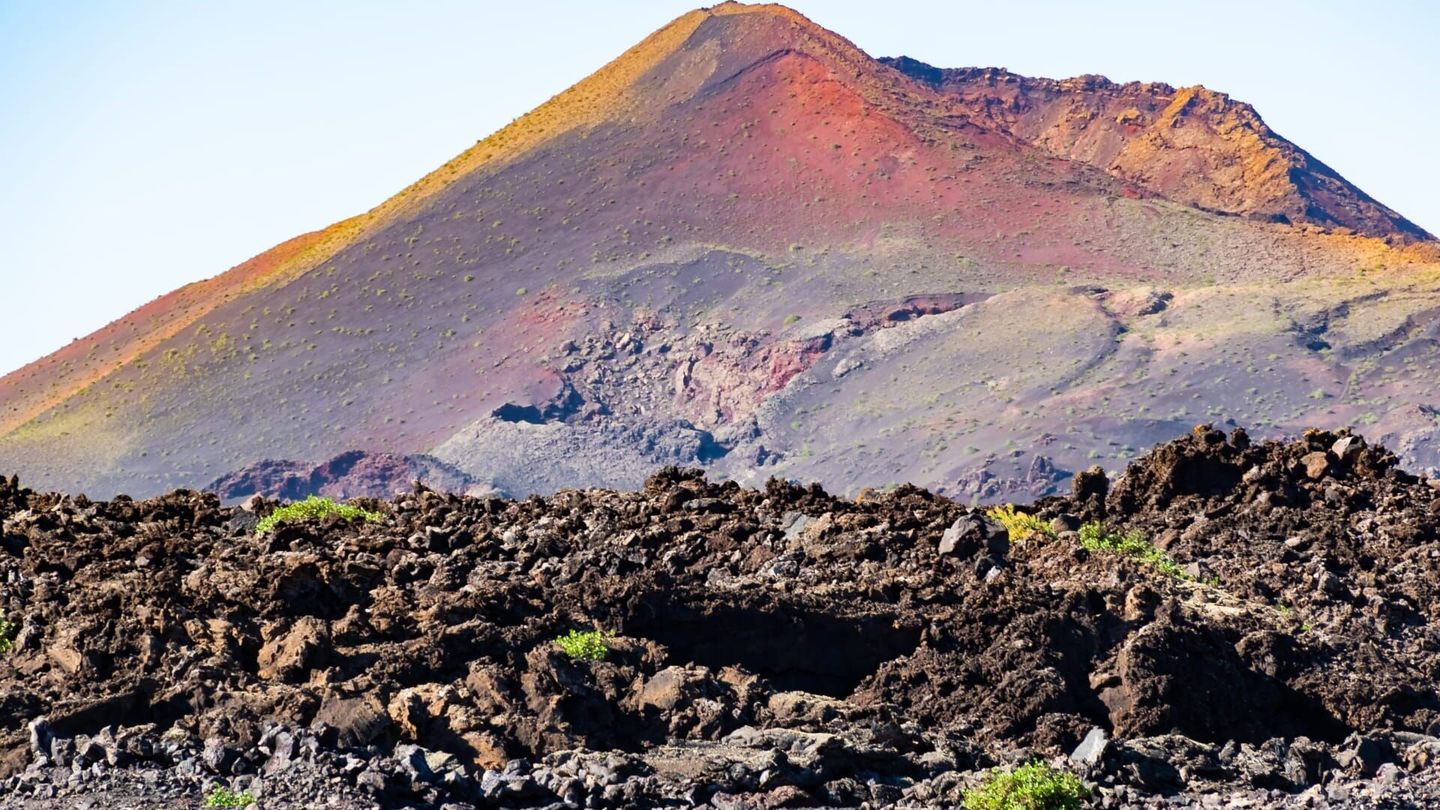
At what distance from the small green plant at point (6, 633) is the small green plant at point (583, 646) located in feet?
9.76

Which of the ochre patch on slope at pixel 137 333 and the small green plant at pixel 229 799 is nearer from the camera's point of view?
the small green plant at pixel 229 799

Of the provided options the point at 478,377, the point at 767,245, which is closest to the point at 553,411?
the point at 478,377

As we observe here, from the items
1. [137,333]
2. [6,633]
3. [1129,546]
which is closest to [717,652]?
[6,633]

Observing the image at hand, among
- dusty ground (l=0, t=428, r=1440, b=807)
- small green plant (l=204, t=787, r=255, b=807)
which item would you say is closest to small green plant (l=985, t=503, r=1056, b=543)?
dusty ground (l=0, t=428, r=1440, b=807)

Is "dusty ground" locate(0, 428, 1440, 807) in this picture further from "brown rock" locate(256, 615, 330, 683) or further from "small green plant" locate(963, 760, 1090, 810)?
"small green plant" locate(963, 760, 1090, 810)

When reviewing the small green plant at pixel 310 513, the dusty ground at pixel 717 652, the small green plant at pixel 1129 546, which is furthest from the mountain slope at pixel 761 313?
the dusty ground at pixel 717 652

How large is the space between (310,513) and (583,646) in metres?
5.30

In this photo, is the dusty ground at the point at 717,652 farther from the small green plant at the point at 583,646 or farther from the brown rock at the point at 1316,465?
the brown rock at the point at 1316,465

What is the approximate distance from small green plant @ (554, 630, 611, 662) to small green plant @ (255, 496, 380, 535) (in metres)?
4.11

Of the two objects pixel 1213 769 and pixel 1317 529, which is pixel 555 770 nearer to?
pixel 1213 769

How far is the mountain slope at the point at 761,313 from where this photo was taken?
10069 cm

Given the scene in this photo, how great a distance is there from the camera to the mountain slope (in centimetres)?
10069

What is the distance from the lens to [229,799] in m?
10.0

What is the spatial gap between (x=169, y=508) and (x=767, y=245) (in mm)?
103171
